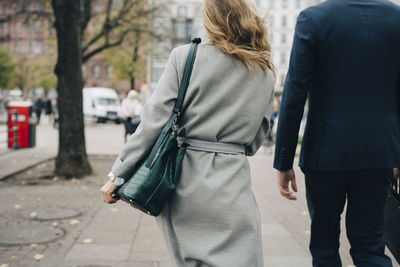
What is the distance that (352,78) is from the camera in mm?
2457

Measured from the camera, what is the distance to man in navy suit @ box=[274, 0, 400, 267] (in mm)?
2447

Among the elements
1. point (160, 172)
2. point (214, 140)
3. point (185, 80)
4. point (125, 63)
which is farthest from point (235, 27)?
point (125, 63)

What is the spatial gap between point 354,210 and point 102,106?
110ft

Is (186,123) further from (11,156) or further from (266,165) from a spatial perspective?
(11,156)

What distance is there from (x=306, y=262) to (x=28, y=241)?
106 inches

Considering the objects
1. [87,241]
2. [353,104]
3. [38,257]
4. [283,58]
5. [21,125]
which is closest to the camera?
[353,104]

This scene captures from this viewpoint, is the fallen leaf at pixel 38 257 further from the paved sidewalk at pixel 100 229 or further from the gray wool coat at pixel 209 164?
the gray wool coat at pixel 209 164

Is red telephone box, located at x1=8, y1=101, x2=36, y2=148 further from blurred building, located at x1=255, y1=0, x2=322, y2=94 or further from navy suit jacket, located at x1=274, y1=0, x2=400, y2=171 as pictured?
blurred building, located at x1=255, y1=0, x2=322, y2=94

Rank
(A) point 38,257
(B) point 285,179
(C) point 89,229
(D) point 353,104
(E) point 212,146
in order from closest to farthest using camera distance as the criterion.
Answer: (E) point 212,146 → (D) point 353,104 → (B) point 285,179 → (A) point 38,257 → (C) point 89,229

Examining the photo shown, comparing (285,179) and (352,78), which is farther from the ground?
(352,78)

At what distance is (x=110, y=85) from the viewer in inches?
2704

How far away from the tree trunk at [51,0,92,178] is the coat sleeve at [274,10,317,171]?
6.38 m

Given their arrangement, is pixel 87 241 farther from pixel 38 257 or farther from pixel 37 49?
pixel 37 49

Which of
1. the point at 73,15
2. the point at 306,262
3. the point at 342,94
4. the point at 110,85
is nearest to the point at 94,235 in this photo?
the point at 306,262
